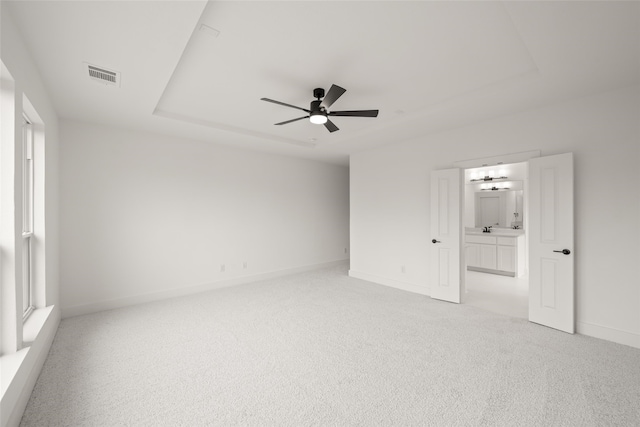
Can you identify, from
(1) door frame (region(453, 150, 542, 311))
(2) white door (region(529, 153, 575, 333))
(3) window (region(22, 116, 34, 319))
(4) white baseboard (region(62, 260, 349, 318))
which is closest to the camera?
(3) window (region(22, 116, 34, 319))

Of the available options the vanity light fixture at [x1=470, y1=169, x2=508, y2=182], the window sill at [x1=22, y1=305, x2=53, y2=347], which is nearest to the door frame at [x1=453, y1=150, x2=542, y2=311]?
the vanity light fixture at [x1=470, y1=169, x2=508, y2=182]

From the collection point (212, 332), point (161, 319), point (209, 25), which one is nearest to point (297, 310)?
point (212, 332)

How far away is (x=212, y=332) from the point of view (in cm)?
315

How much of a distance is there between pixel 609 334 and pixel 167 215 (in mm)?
5911

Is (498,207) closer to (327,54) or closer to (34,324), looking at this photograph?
(327,54)

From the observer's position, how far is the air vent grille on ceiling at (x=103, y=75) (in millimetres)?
2451

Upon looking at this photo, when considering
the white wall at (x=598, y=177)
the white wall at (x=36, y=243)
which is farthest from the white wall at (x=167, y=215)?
the white wall at (x=598, y=177)

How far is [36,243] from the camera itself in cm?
264

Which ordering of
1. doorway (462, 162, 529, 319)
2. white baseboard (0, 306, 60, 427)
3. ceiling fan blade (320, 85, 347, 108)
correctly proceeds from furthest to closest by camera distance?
1. doorway (462, 162, 529, 319)
2. ceiling fan blade (320, 85, 347, 108)
3. white baseboard (0, 306, 60, 427)

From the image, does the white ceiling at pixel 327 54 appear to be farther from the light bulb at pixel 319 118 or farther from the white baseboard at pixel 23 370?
the white baseboard at pixel 23 370

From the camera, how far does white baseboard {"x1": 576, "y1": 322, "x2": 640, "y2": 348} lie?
280 cm

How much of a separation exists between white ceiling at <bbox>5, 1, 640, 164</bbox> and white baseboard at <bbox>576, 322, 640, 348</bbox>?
257cm

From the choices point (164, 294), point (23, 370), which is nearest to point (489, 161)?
point (23, 370)

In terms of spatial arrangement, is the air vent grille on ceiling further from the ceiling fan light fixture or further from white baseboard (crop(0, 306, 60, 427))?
white baseboard (crop(0, 306, 60, 427))
